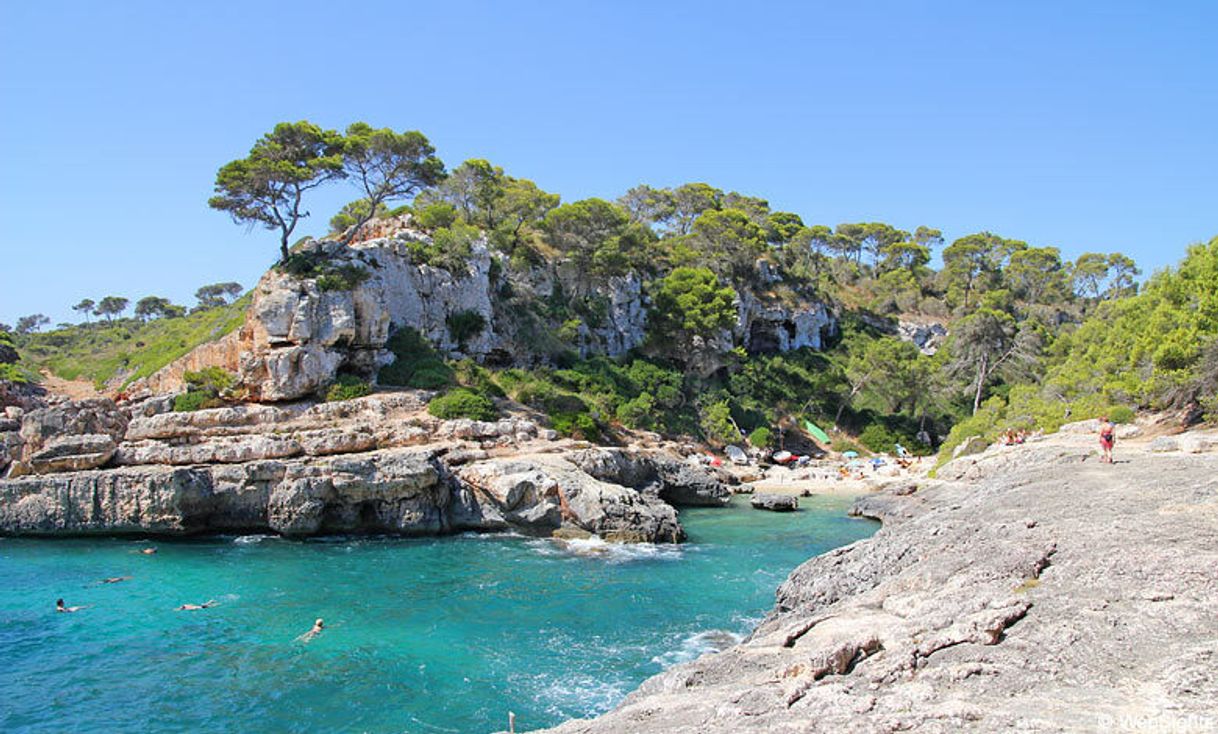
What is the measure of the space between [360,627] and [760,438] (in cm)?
3693

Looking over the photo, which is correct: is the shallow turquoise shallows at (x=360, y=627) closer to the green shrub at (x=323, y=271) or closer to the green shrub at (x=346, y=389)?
the green shrub at (x=346, y=389)

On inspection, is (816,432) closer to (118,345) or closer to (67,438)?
(67,438)

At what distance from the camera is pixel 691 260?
63.2m

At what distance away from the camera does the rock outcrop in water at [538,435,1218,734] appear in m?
6.08

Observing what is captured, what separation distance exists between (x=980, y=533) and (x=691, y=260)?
50891mm

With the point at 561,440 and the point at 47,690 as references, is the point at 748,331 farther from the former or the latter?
the point at 47,690

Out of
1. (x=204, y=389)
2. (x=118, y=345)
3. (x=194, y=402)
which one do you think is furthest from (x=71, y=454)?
(x=118, y=345)

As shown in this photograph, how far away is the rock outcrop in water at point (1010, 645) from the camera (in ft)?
19.9

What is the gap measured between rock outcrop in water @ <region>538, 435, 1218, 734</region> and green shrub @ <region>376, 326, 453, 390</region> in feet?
86.3

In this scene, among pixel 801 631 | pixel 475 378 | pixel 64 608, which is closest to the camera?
pixel 801 631

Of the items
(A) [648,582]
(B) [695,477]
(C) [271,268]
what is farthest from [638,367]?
(A) [648,582]

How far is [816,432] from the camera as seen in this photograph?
55.2 metres

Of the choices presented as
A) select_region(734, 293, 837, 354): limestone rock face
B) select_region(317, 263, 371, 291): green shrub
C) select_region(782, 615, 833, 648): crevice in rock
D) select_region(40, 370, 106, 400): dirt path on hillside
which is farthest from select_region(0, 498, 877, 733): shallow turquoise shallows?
select_region(734, 293, 837, 354): limestone rock face

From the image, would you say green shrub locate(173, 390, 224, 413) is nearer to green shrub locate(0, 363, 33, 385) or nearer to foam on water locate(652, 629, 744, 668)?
green shrub locate(0, 363, 33, 385)
